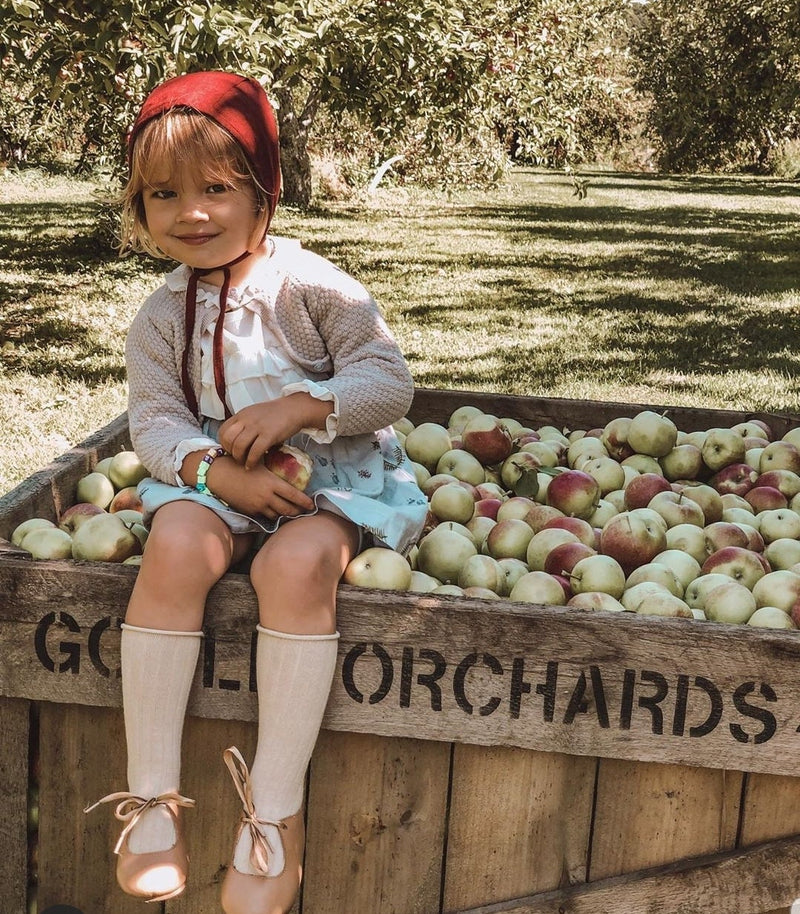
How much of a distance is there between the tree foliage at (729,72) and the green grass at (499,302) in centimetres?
131

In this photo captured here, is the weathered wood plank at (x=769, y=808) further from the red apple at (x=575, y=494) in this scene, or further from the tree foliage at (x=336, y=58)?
the tree foliage at (x=336, y=58)

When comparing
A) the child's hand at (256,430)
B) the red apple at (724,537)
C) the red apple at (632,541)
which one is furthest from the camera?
the red apple at (724,537)

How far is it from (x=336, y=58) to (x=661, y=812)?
203 inches

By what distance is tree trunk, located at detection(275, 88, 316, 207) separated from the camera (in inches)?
531

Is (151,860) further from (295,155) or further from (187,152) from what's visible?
(295,155)

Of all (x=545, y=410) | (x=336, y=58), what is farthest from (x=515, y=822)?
(x=336, y=58)

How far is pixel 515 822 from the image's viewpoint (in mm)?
1821

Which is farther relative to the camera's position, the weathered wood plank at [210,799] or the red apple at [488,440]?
the red apple at [488,440]

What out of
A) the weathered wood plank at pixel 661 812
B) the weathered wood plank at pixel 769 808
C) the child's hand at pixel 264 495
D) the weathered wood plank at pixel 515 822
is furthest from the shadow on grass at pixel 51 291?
Answer: the weathered wood plank at pixel 769 808

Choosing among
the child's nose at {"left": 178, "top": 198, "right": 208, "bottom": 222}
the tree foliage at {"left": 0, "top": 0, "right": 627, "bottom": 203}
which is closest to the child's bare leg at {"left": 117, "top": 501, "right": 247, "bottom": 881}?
the child's nose at {"left": 178, "top": 198, "right": 208, "bottom": 222}

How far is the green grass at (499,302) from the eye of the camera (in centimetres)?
544

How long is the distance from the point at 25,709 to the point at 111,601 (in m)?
0.25

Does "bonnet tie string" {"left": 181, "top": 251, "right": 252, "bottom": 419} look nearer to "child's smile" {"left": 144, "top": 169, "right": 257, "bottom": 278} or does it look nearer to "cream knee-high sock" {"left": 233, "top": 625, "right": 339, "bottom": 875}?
"child's smile" {"left": 144, "top": 169, "right": 257, "bottom": 278}

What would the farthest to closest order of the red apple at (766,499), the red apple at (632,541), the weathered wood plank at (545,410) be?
the weathered wood plank at (545,410) < the red apple at (766,499) < the red apple at (632,541)
